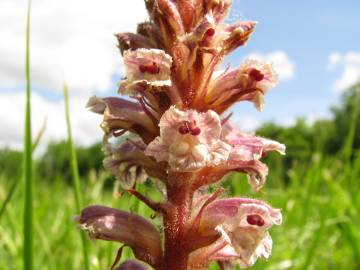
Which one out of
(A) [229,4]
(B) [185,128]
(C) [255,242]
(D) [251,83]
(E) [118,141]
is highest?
(A) [229,4]

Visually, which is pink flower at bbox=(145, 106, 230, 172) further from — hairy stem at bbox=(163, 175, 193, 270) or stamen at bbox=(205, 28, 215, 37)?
stamen at bbox=(205, 28, 215, 37)

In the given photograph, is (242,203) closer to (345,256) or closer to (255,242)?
(255,242)

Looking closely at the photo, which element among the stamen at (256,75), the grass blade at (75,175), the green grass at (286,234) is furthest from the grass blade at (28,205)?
the stamen at (256,75)

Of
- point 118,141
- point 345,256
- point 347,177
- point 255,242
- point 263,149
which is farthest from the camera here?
point 347,177

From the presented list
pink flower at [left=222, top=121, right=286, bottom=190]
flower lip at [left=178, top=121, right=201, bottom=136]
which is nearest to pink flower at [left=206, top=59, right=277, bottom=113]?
pink flower at [left=222, top=121, right=286, bottom=190]

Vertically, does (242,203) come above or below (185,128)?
below

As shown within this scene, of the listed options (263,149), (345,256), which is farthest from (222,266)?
(345,256)

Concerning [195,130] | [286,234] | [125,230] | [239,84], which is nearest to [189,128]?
[195,130]

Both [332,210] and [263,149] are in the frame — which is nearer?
[263,149]

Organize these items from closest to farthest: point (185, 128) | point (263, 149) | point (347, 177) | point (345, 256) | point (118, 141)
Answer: point (185, 128) → point (263, 149) → point (118, 141) → point (345, 256) → point (347, 177)
